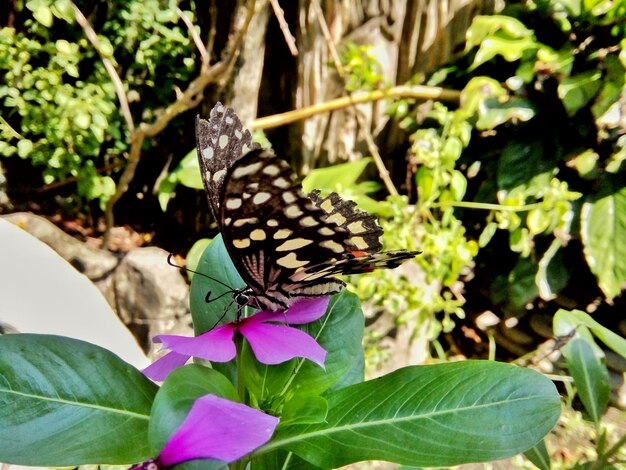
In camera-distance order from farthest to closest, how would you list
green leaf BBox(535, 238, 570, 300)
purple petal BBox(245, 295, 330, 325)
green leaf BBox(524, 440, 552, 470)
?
1. green leaf BBox(535, 238, 570, 300)
2. green leaf BBox(524, 440, 552, 470)
3. purple petal BBox(245, 295, 330, 325)

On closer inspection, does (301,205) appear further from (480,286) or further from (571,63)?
(480,286)

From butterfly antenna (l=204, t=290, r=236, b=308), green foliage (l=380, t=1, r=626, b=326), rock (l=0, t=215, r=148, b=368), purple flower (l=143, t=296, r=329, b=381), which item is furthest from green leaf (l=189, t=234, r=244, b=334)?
green foliage (l=380, t=1, r=626, b=326)

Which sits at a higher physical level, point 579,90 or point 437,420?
point 579,90

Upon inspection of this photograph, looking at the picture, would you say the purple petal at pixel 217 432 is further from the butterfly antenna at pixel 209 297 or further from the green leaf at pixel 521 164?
the green leaf at pixel 521 164

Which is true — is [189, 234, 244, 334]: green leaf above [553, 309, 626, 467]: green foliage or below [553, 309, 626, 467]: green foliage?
above

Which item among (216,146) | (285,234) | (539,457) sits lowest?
(539,457)

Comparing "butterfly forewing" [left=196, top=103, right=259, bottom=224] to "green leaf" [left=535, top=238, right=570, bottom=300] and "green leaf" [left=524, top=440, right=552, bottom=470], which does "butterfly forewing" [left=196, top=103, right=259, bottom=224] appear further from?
"green leaf" [left=535, top=238, right=570, bottom=300]

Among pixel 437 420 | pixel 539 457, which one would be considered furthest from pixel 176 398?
pixel 539 457

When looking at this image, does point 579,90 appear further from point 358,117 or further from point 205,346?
point 205,346
